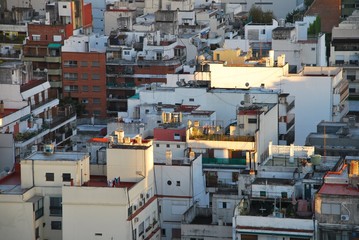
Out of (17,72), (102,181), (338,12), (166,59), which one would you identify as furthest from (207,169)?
(338,12)

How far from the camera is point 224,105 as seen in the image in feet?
234

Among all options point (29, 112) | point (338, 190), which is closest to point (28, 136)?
point (29, 112)

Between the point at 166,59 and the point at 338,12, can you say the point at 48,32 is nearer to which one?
the point at 166,59

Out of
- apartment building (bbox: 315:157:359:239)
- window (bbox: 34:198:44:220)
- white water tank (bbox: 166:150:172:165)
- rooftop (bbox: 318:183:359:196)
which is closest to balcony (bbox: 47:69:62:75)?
white water tank (bbox: 166:150:172:165)

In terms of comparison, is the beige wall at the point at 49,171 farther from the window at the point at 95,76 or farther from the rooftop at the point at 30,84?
the window at the point at 95,76

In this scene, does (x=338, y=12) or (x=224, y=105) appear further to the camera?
(x=338, y=12)

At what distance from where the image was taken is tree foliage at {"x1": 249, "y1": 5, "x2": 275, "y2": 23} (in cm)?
10475

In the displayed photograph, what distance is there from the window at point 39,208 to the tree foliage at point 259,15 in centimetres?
5089

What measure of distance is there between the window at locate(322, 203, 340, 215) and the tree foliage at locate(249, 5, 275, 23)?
2103 inches

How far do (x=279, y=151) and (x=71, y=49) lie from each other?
2912cm

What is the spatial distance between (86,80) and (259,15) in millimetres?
23255

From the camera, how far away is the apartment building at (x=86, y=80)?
86.4 metres

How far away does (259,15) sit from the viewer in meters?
107

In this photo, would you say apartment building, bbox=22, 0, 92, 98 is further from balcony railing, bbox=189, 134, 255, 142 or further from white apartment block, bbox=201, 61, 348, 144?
balcony railing, bbox=189, 134, 255, 142
